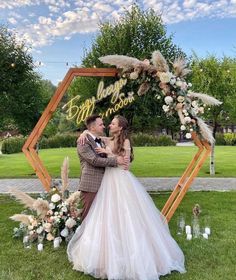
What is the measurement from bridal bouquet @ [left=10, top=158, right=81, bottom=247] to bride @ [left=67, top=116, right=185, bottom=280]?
3.15 feet

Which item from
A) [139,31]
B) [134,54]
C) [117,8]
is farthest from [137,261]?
[117,8]

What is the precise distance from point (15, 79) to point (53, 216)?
8.19 metres

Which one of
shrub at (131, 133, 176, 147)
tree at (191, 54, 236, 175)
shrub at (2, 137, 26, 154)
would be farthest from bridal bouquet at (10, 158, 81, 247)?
shrub at (2, 137, 26, 154)

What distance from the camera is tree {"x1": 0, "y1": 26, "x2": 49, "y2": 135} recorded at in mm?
13422

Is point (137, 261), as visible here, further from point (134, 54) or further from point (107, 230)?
point (134, 54)

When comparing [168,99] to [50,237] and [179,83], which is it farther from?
[50,237]

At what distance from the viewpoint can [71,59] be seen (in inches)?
792

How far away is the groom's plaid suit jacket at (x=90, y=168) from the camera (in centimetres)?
569

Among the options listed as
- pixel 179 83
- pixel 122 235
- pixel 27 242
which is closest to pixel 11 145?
pixel 27 242

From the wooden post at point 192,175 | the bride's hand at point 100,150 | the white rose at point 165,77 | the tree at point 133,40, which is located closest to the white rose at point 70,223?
the bride's hand at point 100,150

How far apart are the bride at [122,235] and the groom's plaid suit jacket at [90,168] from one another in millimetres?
179

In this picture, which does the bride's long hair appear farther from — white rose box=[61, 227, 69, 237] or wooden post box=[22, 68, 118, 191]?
wooden post box=[22, 68, 118, 191]

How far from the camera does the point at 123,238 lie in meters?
4.97

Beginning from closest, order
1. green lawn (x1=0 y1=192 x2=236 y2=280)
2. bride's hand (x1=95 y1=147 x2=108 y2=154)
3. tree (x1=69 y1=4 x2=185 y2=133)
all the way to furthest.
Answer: green lawn (x1=0 y1=192 x2=236 y2=280)
bride's hand (x1=95 y1=147 x2=108 y2=154)
tree (x1=69 y1=4 x2=185 y2=133)
